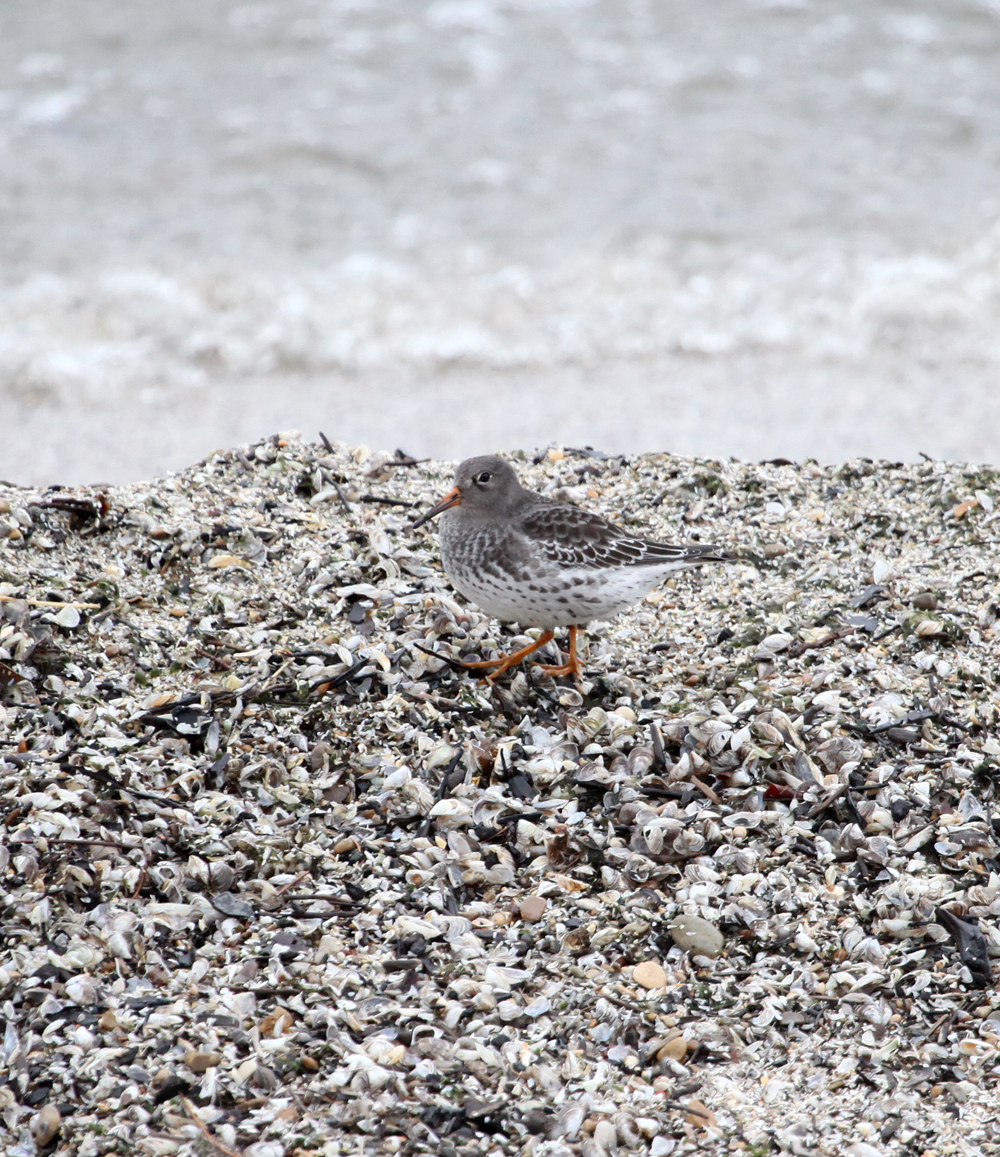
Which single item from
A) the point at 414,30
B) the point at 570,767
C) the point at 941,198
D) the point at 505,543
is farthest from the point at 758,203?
the point at 570,767

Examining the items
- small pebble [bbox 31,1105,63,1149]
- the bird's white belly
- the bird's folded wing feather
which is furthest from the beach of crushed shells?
the bird's folded wing feather

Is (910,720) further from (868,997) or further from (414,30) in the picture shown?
(414,30)

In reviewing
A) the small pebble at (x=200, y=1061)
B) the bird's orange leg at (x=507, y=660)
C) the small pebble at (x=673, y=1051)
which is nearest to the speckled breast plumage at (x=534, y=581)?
the bird's orange leg at (x=507, y=660)

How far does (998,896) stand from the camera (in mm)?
3363

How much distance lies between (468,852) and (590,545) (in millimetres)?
1283

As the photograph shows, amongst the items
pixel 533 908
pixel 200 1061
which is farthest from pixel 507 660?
pixel 200 1061

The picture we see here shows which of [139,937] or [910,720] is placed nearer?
[139,937]

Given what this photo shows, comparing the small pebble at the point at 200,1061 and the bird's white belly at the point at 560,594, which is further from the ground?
the bird's white belly at the point at 560,594

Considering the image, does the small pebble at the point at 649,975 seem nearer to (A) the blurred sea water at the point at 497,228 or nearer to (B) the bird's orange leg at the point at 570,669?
(B) the bird's orange leg at the point at 570,669

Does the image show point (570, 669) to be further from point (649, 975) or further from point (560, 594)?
point (649, 975)

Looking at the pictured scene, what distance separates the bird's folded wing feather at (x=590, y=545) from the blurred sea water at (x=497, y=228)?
2.83 m

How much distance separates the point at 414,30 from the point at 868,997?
34.6 feet

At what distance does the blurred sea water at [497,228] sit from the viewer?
783 centimetres

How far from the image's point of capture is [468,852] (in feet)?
11.6
